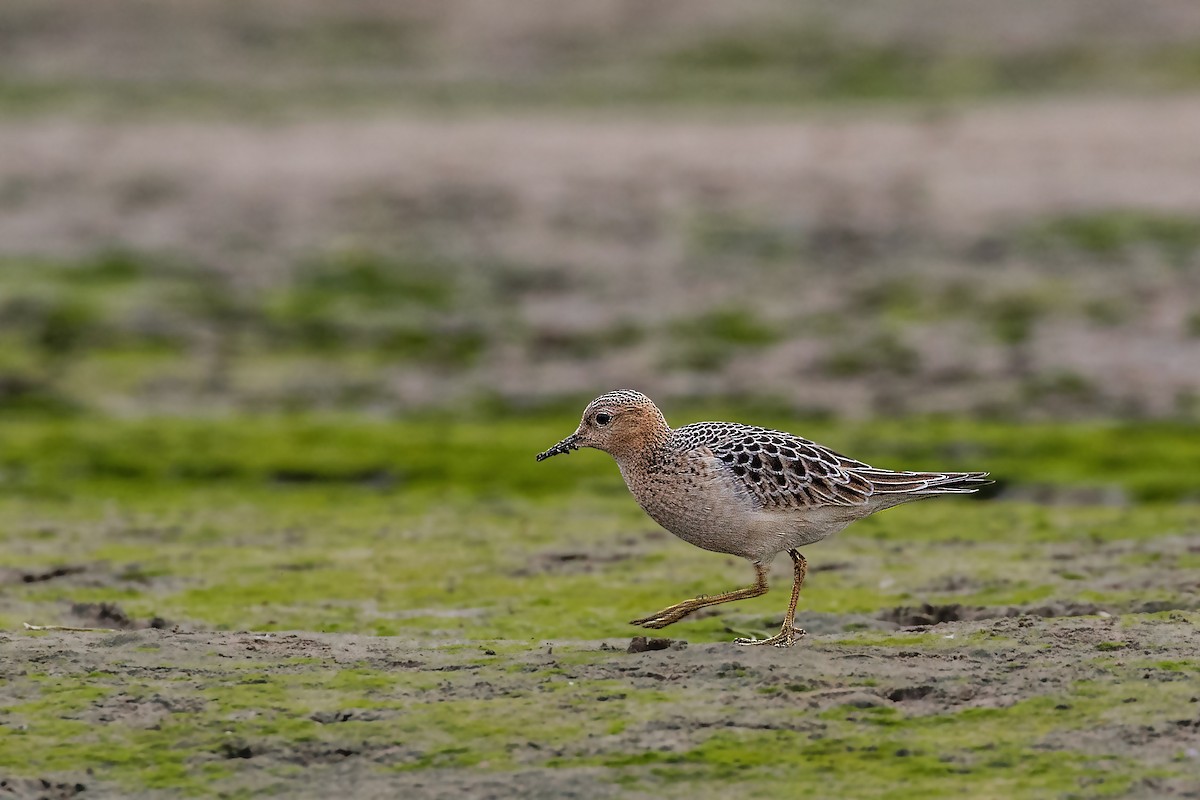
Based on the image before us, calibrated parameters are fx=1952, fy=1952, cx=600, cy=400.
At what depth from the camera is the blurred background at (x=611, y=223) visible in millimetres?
16766

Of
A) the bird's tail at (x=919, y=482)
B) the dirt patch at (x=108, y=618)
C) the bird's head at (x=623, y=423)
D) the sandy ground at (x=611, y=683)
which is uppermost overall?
the bird's head at (x=623, y=423)

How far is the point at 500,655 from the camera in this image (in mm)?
8117

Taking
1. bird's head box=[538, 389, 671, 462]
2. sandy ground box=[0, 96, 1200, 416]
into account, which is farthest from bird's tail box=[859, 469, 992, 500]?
sandy ground box=[0, 96, 1200, 416]

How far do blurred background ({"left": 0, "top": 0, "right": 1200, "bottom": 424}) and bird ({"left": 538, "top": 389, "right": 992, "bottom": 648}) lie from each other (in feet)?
23.2

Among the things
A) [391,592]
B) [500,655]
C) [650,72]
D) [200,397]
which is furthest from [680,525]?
[650,72]

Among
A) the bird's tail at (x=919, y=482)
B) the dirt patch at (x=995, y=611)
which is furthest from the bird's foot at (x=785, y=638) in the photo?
the dirt patch at (x=995, y=611)

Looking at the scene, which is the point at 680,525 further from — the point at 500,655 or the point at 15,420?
the point at 15,420

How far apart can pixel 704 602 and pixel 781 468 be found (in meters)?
0.69

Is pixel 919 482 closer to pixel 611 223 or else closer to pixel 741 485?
pixel 741 485

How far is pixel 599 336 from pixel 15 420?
5142 mm

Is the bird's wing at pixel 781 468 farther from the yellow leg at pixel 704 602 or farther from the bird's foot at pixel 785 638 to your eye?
the bird's foot at pixel 785 638

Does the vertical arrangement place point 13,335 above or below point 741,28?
below

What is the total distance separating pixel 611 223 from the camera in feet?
66.6

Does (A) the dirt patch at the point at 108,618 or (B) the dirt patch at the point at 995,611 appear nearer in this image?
(B) the dirt patch at the point at 995,611
